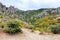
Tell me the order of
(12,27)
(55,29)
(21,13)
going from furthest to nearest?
(21,13), (55,29), (12,27)

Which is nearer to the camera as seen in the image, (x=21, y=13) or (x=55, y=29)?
(x=55, y=29)

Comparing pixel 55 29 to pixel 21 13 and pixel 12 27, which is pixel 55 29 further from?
pixel 21 13

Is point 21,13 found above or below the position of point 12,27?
below

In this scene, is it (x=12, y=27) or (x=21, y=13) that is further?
(x=21, y=13)

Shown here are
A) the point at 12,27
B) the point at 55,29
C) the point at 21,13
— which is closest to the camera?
the point at 12,27

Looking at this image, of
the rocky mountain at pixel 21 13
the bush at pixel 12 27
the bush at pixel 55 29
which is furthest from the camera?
the rocky mountain at pixel 21 13

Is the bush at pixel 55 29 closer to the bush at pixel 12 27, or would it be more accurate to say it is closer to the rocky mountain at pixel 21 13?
the bush at pixel 12 27

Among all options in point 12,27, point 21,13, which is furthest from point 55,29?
point 21,13

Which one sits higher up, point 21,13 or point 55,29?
point 55,29

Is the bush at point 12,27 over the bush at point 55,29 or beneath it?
over

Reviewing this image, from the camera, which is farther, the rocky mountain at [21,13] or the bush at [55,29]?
the rocky mountain at [21,13]

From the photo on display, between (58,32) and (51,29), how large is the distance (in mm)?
1169

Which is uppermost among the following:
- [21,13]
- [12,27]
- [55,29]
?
[12,27]

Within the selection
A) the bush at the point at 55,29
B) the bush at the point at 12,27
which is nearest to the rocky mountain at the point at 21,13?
the bush at the point at 55,29
